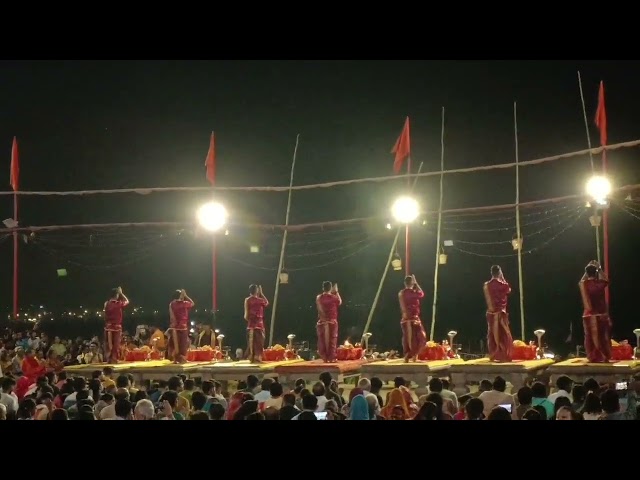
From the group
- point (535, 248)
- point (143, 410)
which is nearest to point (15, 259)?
point (143, 410)

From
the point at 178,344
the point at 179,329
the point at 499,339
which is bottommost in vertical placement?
the point at 178,344

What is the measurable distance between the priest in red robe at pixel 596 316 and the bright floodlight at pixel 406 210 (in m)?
3.11

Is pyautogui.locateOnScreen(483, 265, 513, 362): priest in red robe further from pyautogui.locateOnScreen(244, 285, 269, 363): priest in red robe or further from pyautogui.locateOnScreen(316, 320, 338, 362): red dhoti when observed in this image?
pyautogui.locateOnScreen(244, 285, 269, 363): priest in red robe

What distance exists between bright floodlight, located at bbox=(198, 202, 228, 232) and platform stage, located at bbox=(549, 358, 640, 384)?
5.86 metres

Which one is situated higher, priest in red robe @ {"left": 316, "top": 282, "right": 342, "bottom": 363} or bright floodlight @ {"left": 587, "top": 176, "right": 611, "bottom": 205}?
bright floodlight @ {"left": 587, "top": 176, "right": 611, "bottom": 205}

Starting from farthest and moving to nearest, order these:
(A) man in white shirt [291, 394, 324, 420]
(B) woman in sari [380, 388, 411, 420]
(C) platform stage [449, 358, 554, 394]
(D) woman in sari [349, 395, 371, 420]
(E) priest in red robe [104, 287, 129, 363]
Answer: (E) priest in red robe [104, 287, 129, 363], (C) platform stage [449, 358, 554, 394], (B) woman in sari [380, 388, 411, 420], (D) woman in sari [349, 395, 371, 420], (A) man in white shirt [291, 394, 324, 420]

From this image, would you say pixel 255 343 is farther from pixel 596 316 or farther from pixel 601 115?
pixel 601 115

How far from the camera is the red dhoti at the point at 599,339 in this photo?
962cm

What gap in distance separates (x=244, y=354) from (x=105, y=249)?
12.6ft

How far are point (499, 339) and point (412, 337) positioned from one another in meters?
1.23

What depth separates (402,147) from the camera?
13.2m

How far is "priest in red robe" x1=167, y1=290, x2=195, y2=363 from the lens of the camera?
40.8ft

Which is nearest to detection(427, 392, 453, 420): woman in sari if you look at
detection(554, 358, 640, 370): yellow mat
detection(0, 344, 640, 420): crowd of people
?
detection(0, 344, 640, 420): crowd of people
